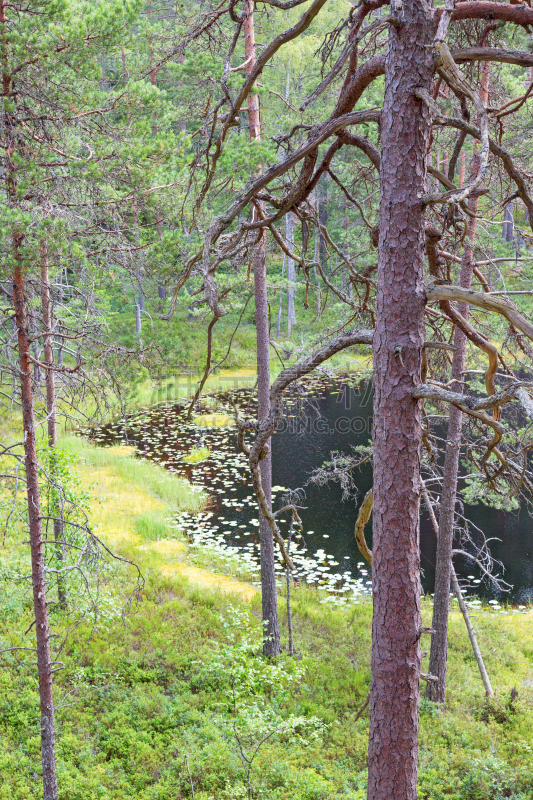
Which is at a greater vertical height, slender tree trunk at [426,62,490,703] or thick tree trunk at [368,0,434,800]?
thick tree trunk at [368,0,434,800]

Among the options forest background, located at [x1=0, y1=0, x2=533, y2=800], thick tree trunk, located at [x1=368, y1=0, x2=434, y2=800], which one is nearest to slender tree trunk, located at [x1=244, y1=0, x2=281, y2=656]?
forest background, located at [x1=0, y1=0, x2=533, y2=800]

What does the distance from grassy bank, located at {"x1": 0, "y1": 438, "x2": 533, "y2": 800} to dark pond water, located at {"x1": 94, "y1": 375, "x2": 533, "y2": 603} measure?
1215 mm

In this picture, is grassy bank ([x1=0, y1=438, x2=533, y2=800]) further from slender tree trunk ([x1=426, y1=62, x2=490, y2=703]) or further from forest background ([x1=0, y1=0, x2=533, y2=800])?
slender tree trunk ([x1=426, y1=62, x2=490, y2=703])

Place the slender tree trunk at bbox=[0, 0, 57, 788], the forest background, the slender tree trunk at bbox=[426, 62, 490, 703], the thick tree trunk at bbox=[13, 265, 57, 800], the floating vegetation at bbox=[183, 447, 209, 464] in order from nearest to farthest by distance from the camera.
→ the forest background → the slender tree trunk at bbox=[0, 0, 57, 788] → the thick tree trunk at bbox=[13, 265, 57, 800] → the slender tree trunk at bbox=[426, 62, 490, 703] → the floating vegetation at bbox=[183, 447, 209, 464]

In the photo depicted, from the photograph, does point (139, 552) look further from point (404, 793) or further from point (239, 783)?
point (404, 793)

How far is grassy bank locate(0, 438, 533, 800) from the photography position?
5.85 meters

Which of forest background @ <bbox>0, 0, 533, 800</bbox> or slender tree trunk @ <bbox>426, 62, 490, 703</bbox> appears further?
slender tree trunk @ <bbox>426, 62, 490, 703</bbox>

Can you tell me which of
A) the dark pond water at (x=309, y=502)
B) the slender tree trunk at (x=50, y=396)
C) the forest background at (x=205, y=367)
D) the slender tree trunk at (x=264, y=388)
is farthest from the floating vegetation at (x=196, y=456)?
the slender tree trunk at (x=264, y=388)

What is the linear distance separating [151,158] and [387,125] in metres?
5.04

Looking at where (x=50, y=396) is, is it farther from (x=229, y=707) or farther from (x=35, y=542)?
(x=229, y=707)

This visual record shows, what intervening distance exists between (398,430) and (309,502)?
39.3ft

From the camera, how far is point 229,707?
21.6 ft

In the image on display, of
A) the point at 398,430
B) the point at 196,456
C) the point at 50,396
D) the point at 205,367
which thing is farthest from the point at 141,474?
the point at 398,430

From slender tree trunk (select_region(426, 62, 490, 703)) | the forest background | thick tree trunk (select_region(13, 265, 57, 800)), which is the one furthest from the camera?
slender tree trunk (select_region(426, 62, 490, 703))
